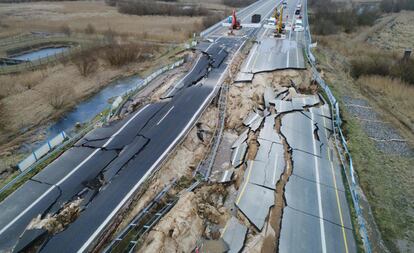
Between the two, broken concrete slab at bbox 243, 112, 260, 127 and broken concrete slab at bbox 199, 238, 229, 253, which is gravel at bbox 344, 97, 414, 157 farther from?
broken concrete slab at bbox 199, 238, 229, 253

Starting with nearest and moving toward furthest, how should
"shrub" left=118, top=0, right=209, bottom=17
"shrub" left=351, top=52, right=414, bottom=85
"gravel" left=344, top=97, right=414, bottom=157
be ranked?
1. "gravel" left=344, top=97, right=414, bottom=157
2. "shrub" left=351, top=52, right=414, bottom=85
3. "shrub" left=118, top=0, right=209, bottom=17

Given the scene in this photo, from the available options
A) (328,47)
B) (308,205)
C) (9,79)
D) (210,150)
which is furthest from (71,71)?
(328,47)

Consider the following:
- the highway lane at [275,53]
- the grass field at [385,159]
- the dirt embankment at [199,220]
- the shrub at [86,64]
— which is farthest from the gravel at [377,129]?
the shrub at [86,64]

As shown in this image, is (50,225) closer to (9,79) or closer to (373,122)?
(373,122)

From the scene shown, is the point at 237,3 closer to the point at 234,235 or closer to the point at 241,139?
the point at 241,139

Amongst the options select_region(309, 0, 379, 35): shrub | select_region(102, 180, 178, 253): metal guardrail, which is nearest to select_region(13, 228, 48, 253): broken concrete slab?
select_region(102, 180, 178, 253): metal guardrail


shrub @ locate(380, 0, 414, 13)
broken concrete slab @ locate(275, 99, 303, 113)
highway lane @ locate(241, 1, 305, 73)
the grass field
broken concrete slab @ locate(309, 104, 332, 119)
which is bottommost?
the grass field
